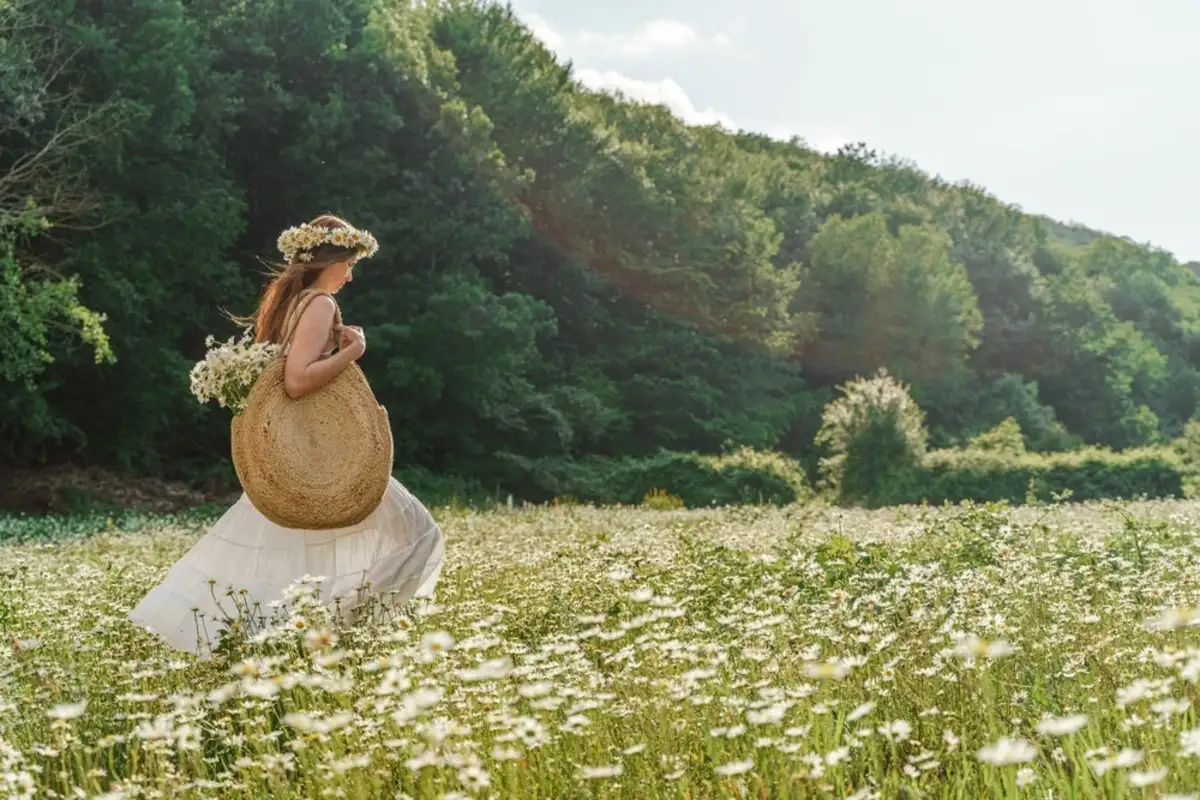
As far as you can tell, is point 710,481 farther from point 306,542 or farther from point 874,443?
point 306,542

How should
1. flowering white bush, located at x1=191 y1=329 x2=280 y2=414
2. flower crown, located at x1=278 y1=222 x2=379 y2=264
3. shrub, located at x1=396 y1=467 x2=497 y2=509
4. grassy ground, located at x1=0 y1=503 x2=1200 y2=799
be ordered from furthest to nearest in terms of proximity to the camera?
1. shrub, located at x1=396 y1=467 x2=497 y2=509
2. flower crown, located at x1=278 y1=222 x2=379 y2=264
3. flowering white bush, located at x1=191 y1=329 x2=280 y2=414
4. grassy ground, located at x1=0 y1=503 x2=1200 y2=799

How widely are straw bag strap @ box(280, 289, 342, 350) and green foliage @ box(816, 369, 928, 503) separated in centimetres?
2002

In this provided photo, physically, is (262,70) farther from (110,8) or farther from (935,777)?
(935,777)

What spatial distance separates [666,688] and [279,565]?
281 cm

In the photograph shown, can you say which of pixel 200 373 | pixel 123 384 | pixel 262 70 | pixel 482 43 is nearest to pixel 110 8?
pixel 262 70

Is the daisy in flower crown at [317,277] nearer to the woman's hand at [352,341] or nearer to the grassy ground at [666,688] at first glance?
the woman's hand at [352,341]

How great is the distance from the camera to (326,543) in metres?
5.95

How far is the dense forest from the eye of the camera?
24.1m

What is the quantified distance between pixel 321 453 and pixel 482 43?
107ft

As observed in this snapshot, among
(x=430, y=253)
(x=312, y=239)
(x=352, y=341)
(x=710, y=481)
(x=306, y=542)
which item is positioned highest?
(x=430, y=253)

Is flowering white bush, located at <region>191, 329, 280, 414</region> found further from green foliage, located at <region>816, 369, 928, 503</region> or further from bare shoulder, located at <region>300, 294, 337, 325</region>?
green foliage, located at <region>816, 369, 928, 503</region>

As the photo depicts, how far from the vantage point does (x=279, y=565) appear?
591cm

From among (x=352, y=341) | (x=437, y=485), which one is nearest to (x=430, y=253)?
(x=437, y=485)

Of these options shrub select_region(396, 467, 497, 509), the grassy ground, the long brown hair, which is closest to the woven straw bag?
the long brown hair
